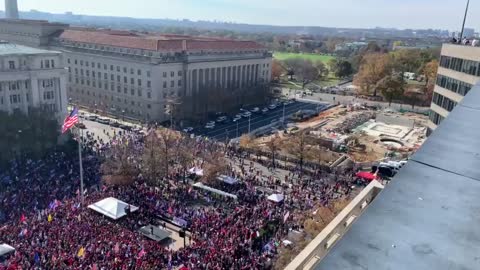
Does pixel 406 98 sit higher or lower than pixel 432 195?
lower

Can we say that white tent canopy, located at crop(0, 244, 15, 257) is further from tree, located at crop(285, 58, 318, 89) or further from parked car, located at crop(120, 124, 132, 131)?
tree, located at crop(285, 58, 318, 89)

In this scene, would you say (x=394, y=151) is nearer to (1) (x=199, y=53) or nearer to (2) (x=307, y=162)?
(2) (x=307, y=162)

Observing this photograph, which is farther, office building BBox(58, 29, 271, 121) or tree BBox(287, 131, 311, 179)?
office building BBox(58, 29, 271, 121)

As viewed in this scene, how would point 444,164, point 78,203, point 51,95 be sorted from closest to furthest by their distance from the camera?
point 444,164
point 78,203
point 51,95

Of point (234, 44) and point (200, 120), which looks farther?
point (234, 44)

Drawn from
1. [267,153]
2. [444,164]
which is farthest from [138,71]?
[444,164]

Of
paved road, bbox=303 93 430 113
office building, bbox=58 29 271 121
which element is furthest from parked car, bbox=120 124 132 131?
paved road, bbox=303 93 430 113
